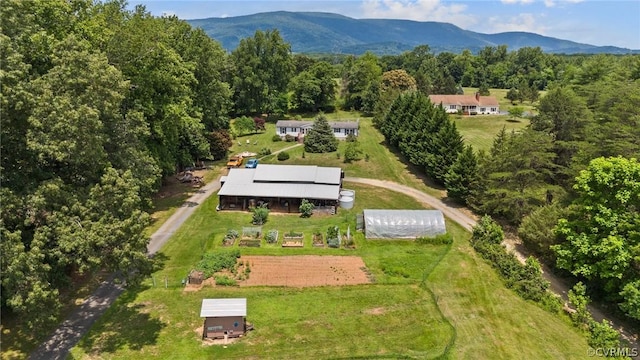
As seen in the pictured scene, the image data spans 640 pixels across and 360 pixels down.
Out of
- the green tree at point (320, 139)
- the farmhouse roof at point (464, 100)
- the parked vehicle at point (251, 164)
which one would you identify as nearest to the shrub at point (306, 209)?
the parked vehicle at point (251, 164)

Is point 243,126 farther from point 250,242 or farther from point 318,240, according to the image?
point 318,240

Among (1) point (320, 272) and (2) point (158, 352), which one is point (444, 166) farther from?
(2) point (158, 352)

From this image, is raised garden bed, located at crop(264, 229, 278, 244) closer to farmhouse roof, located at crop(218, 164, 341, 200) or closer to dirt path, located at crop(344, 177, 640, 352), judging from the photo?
farmhouse roof, located at crop(218, 164, 341, 200)

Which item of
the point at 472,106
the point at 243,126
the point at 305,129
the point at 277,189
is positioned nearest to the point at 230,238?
the point at 277,189

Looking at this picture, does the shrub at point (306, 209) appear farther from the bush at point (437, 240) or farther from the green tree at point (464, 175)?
the green tree at point (464, 175)

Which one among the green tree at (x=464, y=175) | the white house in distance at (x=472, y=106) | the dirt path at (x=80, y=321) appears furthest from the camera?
the white house in distance at (x=472, y=106)

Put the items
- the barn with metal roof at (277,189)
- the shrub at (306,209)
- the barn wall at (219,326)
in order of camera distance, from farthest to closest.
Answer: the barn with metal roof at (277,189) < the shrub at (306,209) < the barn wall at (219,326)
